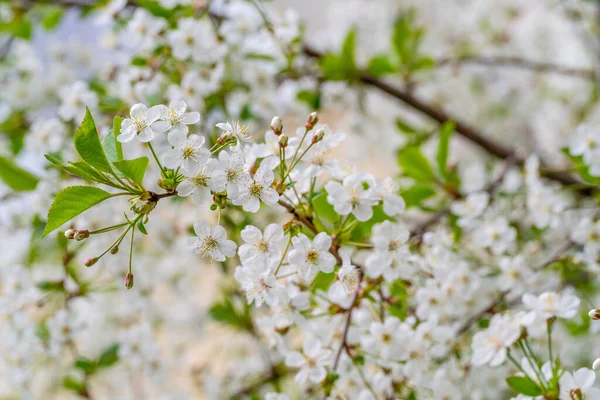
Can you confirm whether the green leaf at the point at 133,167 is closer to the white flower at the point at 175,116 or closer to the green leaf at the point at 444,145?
the white flower at the point at 175,116

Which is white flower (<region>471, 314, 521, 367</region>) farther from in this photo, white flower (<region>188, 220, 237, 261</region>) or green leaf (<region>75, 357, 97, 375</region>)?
green leaf (<region>75, 357, 97, 375</region>)

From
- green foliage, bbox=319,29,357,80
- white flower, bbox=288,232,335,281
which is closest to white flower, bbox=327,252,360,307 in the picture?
white flower, bbox=288,232,335,281

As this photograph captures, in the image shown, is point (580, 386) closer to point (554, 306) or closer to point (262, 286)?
point (554, 306)

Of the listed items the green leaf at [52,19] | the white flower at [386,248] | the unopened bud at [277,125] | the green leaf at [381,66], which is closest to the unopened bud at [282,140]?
the unopened bud at [277,125]

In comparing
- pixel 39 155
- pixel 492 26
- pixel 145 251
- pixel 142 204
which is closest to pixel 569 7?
pixel 492 26

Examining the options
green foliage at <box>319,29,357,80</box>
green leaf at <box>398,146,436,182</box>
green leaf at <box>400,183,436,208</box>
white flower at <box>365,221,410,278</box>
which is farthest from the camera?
green foliage at <box>319,29,357,80</box>
